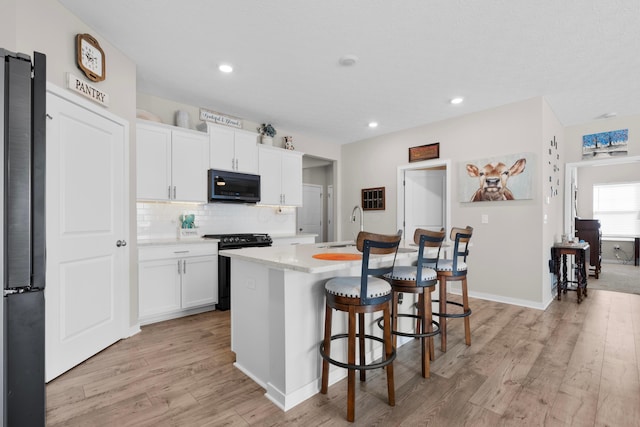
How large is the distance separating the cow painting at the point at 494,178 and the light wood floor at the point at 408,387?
176cm

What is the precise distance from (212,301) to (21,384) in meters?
2.68

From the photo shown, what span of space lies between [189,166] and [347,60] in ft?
7.49

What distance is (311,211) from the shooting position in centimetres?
714

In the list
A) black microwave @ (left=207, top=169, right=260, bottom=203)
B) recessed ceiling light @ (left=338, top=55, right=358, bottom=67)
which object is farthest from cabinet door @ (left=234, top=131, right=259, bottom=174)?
recessed ceiling light @ (left=338, top=55, right=358, bottom=67)

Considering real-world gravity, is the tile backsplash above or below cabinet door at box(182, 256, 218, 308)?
above

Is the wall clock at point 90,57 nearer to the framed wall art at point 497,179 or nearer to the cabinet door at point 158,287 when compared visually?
the cabinet door at point 158,287

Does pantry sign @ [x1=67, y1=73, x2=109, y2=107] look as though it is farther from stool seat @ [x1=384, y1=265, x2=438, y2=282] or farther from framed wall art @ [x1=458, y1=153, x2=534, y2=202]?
framed wall art @ [x1=458, y1=153, x2=534, y2=202]

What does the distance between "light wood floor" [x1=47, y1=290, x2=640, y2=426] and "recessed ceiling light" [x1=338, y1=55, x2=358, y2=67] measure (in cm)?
264

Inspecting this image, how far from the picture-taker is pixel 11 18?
1.89m

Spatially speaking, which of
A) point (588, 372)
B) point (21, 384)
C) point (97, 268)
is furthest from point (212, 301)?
point (588, 372)

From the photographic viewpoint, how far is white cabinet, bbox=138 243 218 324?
3.22m

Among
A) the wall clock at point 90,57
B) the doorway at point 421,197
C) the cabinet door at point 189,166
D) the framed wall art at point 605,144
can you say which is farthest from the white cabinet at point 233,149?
the framed wall art at point 605,144

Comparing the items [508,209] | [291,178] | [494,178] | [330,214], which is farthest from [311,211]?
[508,209]

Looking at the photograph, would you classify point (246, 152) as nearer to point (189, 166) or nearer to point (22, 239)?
point (189, 166)
